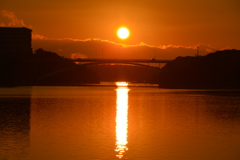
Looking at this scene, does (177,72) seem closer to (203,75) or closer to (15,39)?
(203,75)

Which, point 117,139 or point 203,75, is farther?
point 203,75

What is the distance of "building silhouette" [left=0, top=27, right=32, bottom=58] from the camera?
591 feet

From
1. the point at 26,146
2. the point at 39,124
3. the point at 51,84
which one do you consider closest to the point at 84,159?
the point at 26,146

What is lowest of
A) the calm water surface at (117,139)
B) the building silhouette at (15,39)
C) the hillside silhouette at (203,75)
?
the calm water surface at (117,139)

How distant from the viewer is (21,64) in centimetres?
14062

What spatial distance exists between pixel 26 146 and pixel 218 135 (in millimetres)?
11381

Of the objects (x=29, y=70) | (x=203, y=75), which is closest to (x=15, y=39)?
(x=29, y=70)

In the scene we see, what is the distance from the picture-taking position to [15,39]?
596 ft

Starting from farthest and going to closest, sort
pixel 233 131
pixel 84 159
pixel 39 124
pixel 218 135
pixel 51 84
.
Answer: pixel 51 84 → pixel 39 124 → pixel 233 131 → pixel 218 135 → pixel 84 159

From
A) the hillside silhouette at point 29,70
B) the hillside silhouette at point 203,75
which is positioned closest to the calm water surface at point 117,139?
the hillside silhouette at point 29,70

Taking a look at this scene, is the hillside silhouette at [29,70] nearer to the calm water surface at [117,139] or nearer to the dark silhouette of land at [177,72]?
the dark silhouette of land at [177,72]

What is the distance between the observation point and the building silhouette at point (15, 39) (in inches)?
7087

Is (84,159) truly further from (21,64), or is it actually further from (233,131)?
(21,64)

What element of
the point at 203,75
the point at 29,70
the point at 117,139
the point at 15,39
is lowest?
the point at 117,139
